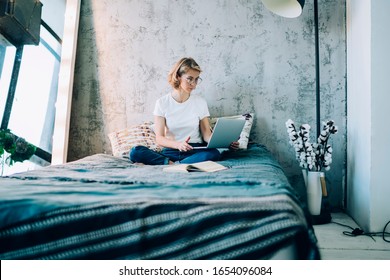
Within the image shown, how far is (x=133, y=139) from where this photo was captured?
9.03 feet

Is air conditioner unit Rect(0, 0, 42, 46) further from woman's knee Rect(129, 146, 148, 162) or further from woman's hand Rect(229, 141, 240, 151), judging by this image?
woman's hand Rect(229, 141, 240, 151)

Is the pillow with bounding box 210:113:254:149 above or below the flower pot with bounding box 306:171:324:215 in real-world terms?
above

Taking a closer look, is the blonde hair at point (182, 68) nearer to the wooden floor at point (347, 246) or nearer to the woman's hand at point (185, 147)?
the woman's hand at point (185, 147)

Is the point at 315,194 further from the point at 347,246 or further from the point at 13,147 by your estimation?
the point at 13,147

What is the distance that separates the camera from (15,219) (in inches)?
38.5

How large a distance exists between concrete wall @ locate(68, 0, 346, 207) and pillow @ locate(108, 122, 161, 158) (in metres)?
0.28

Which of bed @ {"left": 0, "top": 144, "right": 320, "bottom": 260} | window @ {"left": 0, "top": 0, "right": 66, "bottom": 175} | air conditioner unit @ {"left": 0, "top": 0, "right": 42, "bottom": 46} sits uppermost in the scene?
air conditioner unit @ {"left": 0, "top": 0, "right": 42, "bottom": 46}

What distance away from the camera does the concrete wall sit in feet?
9.39

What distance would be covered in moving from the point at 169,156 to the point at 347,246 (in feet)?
3.97

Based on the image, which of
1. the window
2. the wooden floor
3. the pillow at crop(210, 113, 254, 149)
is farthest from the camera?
the window

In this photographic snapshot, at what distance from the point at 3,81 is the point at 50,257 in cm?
222

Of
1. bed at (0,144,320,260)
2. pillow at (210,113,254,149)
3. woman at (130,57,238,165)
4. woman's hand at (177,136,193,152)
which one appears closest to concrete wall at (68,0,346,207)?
pillow at (210,113,254,149)

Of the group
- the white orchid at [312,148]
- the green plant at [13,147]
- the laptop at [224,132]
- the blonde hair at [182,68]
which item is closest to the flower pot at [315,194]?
the white orchid at [312,148]
